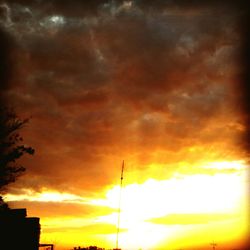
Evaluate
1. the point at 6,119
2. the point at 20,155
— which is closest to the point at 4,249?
the point at 20,155

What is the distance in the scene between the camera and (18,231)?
3988 cm

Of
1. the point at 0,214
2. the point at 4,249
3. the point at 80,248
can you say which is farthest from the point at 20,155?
the point at 80,248

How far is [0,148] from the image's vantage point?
40875 mm

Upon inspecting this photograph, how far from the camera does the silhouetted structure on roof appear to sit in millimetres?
39312

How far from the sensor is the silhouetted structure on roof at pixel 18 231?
1548 inches

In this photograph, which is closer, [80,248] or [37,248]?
[37,248]

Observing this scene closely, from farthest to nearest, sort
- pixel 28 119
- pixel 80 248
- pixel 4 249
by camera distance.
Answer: pixel 80 248
pixel 28 119
pixel 4 249

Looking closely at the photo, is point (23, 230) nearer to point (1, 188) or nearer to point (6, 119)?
point (1, 188)

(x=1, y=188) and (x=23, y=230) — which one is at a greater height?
(x=1, y=188)

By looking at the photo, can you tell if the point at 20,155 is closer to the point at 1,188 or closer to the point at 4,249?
the point at 1,188

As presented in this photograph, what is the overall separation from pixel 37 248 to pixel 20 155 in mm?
9292

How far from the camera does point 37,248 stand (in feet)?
133

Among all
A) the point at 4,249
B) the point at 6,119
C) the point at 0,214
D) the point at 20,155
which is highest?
the point at 6,119

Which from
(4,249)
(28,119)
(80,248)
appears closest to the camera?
(4,249)
